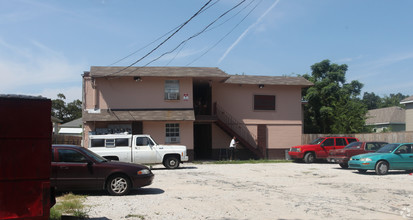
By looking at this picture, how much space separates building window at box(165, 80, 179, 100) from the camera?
86.6 ft

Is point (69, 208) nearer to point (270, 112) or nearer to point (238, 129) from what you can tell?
point (238, 129)

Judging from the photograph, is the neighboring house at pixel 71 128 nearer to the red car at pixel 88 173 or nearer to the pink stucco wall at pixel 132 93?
the pink stucco wall at pixel 132 93

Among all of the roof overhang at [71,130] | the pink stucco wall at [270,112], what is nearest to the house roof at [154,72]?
the pink stucco wall at [270,112]

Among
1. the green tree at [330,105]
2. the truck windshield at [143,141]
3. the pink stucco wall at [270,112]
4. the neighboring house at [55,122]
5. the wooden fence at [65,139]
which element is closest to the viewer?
the truck windshield at [143,141]

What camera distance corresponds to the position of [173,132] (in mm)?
26109

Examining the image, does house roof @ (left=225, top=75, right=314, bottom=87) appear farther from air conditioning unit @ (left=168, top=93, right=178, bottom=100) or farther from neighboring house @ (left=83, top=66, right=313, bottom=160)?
air conditioning unit @ (left=168, top=93, right=178, bottom=100)

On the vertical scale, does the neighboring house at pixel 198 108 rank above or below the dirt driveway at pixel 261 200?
above

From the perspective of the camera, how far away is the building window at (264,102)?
2916 cm

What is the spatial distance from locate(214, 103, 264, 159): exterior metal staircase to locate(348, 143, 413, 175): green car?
35.4 ft

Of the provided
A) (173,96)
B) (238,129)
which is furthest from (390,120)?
(173,96)

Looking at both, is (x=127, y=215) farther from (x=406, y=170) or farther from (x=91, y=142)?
(x=406, y=170)

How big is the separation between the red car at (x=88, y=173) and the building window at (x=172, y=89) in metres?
15.4

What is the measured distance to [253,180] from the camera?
49.6 feet

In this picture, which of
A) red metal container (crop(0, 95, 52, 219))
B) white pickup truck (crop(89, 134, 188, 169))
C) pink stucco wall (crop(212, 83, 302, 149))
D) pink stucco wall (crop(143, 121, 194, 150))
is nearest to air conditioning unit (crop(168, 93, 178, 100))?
pink stucco wall (crop(143, 121, 194, 150))
